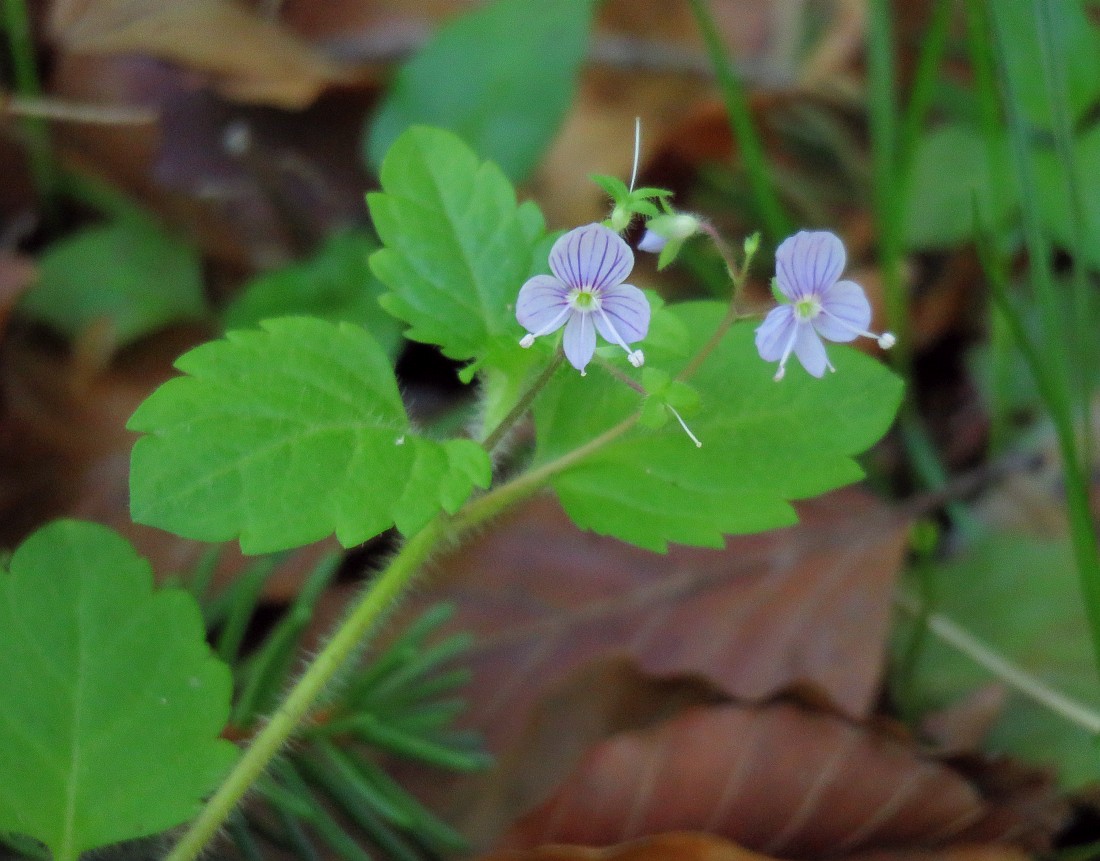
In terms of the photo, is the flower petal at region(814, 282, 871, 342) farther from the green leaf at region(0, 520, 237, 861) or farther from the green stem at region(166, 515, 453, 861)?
the green leaf at region(0, 520, 237, 861)

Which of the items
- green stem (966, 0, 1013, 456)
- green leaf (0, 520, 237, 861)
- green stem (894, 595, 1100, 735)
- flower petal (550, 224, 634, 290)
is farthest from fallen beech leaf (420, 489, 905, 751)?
flower petal (550, 224, 634, 290)

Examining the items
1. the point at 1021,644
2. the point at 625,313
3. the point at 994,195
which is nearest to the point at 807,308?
the point at 625,313

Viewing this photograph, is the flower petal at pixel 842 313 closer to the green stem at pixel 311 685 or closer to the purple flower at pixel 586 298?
the purple flower at pixel 586 298

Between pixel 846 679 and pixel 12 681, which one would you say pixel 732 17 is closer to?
pixel 846 679

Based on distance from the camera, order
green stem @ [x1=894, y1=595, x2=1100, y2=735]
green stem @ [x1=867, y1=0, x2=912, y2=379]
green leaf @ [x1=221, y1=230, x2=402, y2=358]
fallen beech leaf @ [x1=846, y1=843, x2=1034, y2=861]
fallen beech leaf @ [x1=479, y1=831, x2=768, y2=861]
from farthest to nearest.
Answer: green leaf @ [x1=221, y1=230, x2=402, y2=358], green stem @ [x1=867, y1=0, x2=912, y2=379], green stem @ [x1=894, y1=595, x2=1100, y2=735], fallen beech leaf @ [x1=846, y1=843, x2=1034, y2=861], fallen beech leaf @ [x1=479, y1=831, x2=768, y2=861]

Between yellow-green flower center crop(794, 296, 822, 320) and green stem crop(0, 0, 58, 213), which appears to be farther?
green stem crop(0, 0, 58, 213)
